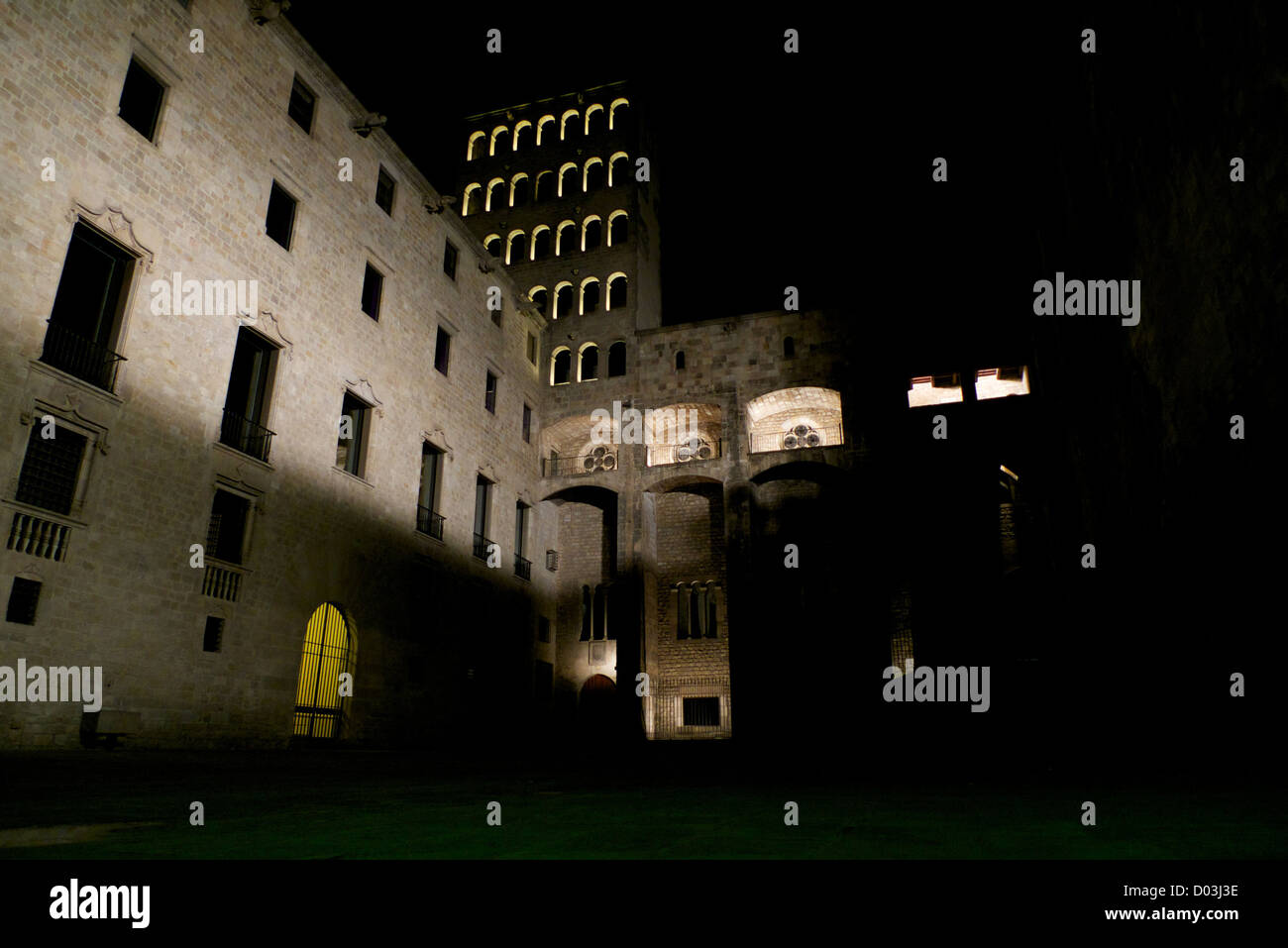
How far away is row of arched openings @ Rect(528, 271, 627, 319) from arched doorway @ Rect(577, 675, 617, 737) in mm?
13488

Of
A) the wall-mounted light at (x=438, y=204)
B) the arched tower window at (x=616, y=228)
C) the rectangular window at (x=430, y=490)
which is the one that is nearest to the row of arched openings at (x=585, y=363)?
the arched tower window at (x=616, y=228)

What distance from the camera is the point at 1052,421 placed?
19219 millimetres

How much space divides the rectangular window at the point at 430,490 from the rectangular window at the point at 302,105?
790cm

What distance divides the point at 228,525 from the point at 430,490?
6.83 metres

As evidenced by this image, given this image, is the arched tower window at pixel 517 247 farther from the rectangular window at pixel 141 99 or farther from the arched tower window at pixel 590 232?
the rectangular window at pixel 141 99

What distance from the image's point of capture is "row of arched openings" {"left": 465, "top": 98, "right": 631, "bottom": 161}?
1211 inches

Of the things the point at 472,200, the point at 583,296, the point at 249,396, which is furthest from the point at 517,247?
the point at 249,396

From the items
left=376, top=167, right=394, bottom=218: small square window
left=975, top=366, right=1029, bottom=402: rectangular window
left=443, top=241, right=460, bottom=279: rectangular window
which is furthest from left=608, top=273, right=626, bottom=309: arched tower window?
left=975, top=366, right=1029, bottom=402: rectangular window

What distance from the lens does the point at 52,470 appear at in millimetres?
11023

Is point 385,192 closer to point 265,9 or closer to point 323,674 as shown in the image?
point 265,9

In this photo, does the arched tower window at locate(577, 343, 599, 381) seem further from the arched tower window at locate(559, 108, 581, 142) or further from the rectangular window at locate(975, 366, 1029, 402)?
Result: the rectangular window at locate(975, 366, 1029, 402)

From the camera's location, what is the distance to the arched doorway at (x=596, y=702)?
25.5 metres
